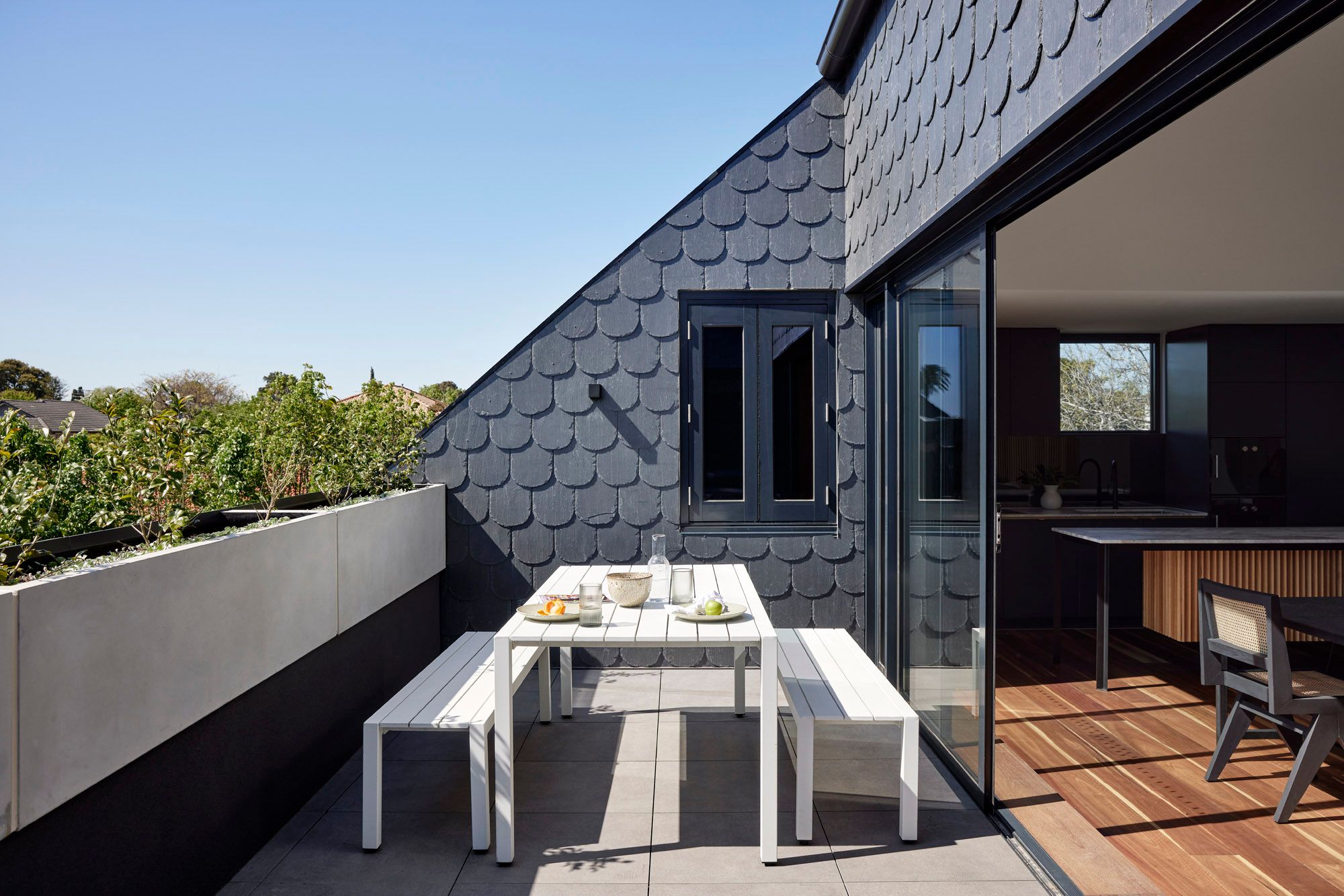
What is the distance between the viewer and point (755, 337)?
464cm

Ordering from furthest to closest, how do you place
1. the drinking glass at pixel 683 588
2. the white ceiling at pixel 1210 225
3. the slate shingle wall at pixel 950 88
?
the white ceiling at pixel 1210 225 < the drinking glass at pixel 683 588 < the slate shingle wall at pixel 950 88

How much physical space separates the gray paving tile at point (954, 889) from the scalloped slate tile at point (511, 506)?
9.26ft

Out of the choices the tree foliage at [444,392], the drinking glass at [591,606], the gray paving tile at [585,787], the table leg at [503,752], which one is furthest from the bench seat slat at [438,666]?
the tree foliage at [444,392]

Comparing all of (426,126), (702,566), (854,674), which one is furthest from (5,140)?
(854,674)

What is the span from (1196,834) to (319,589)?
323 centimetres

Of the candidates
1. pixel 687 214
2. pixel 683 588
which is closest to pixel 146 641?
pixel 683 588

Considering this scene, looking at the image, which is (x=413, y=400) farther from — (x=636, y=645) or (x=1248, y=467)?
(x=1248, y=467)

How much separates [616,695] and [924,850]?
1997mm

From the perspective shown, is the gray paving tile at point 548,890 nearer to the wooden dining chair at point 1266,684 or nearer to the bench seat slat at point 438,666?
the bench seat slat at point 438,666

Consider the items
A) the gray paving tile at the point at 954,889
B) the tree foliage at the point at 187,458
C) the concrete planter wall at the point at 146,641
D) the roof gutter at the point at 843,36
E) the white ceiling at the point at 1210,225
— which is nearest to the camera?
the concrete planter wall at the point at 146,641

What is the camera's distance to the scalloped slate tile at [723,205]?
15.2ft

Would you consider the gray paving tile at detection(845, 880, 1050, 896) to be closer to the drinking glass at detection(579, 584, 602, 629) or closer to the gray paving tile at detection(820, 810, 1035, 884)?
the gray paving tile at detection(820, 810, 1035, 884)

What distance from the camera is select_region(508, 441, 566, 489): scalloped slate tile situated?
4.68m

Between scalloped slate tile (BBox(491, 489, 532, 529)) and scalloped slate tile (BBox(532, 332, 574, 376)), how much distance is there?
2.36 feet
